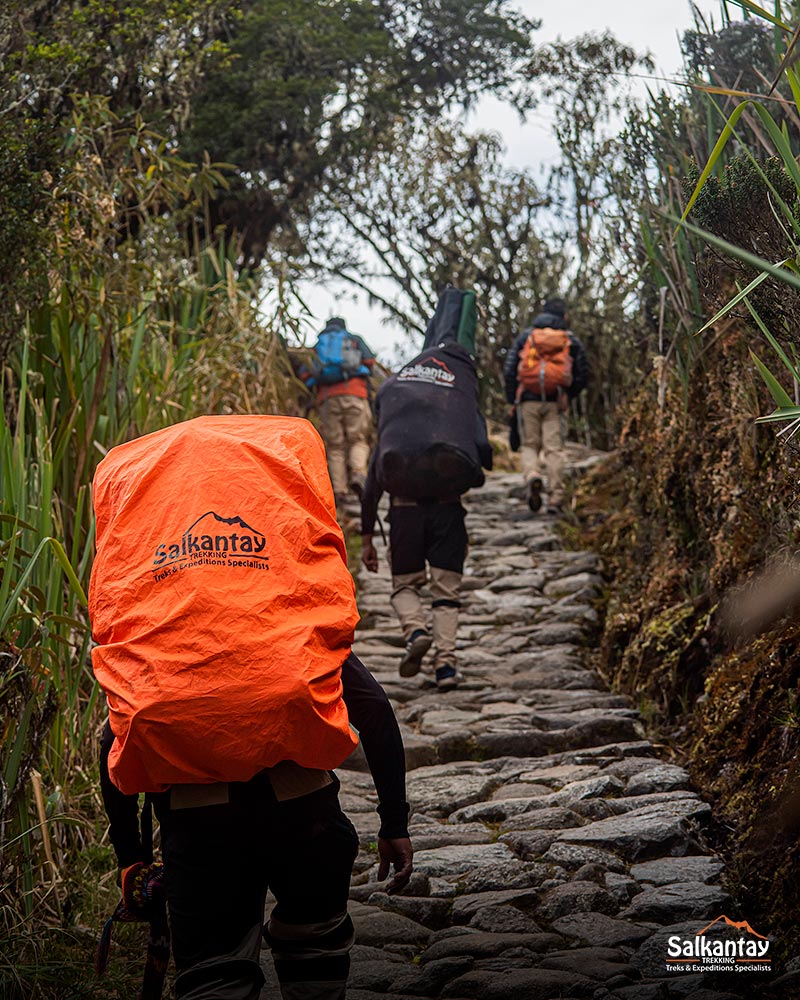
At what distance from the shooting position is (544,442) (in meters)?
10.0

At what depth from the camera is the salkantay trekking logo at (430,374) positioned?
6176 millimetres

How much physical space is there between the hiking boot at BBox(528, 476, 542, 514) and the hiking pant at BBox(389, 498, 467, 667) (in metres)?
4.00

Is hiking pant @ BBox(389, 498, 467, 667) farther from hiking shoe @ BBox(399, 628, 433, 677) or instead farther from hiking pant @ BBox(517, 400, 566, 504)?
hiking pant @ BBox(517, 400, 566, 504)

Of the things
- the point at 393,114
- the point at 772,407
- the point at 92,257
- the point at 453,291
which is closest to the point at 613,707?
the point at 772,407

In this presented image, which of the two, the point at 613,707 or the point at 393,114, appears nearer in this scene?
the point at 613,707

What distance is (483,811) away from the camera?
441cm

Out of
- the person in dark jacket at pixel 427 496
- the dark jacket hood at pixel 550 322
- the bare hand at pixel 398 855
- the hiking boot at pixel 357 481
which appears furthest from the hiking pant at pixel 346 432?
the bare hand at pixel 398 855

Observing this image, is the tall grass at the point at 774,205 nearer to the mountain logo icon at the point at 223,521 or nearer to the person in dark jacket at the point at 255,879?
the mountain logo icon at the point at 223,521

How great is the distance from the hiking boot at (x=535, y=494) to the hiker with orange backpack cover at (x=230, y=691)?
26.6ft

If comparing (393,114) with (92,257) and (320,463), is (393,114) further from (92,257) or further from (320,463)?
(320,463)

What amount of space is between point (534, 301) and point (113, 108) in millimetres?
8968

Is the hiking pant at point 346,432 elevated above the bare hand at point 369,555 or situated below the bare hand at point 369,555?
above

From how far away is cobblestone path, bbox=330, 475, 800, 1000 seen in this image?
3064mm

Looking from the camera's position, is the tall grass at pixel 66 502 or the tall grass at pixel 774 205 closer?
the tall grass at pixel 774 205
